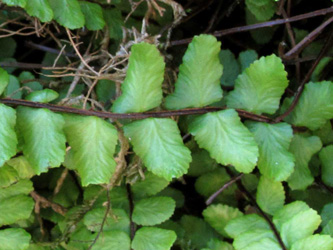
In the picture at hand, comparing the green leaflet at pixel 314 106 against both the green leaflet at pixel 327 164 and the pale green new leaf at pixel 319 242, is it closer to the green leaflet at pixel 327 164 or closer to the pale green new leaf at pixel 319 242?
the green leaflet at pixel 327 164

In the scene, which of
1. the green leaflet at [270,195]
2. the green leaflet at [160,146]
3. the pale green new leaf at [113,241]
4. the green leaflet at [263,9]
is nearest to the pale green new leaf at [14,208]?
the pale green new leaf at [113,241]

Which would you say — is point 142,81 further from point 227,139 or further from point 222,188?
point 222,188

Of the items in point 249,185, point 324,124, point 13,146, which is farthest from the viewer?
point 249,185

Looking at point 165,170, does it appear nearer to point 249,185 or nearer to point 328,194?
point 249,185

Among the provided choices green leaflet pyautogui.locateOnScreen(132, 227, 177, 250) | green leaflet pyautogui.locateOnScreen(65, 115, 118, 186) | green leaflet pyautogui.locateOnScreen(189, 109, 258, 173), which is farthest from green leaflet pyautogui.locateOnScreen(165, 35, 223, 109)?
green leaflet pyautogui.locateOnScreen(132, 227, 177, 250)

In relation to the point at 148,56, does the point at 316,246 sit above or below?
below

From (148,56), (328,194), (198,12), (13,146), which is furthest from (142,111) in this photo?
(328,194)

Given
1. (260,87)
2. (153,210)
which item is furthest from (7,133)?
(260,87)
